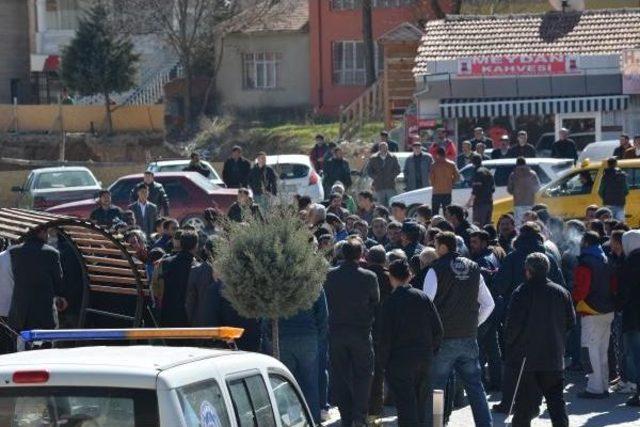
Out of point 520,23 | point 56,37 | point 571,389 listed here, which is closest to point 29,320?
point 571,389

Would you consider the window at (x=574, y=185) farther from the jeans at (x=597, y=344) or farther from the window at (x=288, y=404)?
the window at (x=288, y=404)

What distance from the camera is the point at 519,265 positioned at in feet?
46.9

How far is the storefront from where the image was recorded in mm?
36844

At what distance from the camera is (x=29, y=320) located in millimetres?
13266

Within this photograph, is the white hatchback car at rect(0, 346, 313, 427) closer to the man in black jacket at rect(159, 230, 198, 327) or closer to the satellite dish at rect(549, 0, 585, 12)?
the man in black jacket at rect(159, 230, 198, 327)

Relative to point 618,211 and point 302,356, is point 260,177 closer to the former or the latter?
point 618,211

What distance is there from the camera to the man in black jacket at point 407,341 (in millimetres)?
11766

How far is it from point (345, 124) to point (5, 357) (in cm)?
4145

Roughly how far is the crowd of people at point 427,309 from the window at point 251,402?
13.5 ft

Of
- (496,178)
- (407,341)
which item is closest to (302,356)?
(407,341)

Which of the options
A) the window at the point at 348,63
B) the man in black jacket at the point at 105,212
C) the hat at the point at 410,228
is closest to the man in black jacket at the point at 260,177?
the man in black jacket at the point at 105,212

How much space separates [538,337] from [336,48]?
152ft

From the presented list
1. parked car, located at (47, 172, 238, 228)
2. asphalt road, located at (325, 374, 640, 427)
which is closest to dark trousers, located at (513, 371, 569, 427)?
asphalt road, located at (325, 374, 640, 427)

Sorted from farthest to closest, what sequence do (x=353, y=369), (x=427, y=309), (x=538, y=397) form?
Answer: (x=353, y=369)
(x=538, y=397)
(x=427, y=309)
